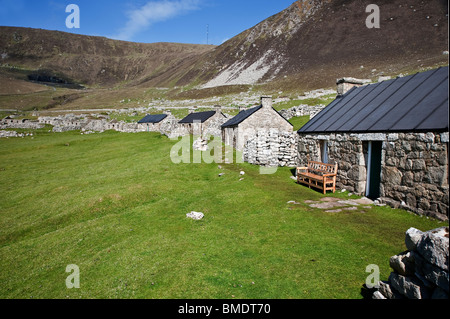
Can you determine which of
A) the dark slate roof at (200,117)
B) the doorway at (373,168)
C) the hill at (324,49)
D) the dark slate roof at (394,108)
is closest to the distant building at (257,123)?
the dark slate roof at (394,108)

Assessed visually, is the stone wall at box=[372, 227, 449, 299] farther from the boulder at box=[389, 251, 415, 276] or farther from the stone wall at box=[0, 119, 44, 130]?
the stone wall at box=[0, 119, 44, 130]

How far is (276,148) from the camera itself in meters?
23.8

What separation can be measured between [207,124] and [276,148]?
25.8 metres

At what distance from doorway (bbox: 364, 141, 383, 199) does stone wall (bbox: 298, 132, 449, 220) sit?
221 mm

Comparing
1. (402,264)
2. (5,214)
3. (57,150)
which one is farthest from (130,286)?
(57,150)

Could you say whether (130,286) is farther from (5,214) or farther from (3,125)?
(3,125)

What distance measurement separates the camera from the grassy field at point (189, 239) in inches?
306

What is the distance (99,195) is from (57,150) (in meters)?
29.8

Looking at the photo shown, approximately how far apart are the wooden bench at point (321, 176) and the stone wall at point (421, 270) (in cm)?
1063

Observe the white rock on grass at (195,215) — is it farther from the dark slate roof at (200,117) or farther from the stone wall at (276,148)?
the dark slate roof at (200,117)

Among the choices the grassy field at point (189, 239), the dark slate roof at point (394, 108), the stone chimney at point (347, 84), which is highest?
the stone chimney at point (347, 84)

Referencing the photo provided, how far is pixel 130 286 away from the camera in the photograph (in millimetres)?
8016

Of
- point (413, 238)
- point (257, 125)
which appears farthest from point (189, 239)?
point (257, 125)

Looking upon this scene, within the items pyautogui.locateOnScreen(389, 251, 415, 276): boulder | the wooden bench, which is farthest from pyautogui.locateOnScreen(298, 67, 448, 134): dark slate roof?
pyautogui.locateOnScreen(389, 251, 415, 276): boulder
